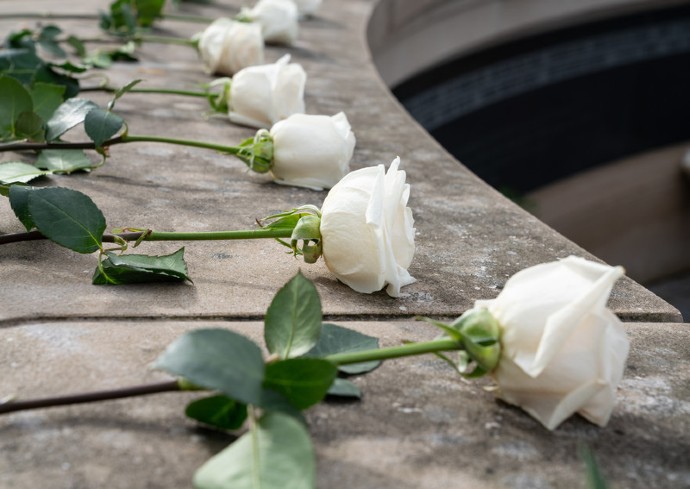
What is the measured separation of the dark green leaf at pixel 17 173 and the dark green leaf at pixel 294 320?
0.60 metres

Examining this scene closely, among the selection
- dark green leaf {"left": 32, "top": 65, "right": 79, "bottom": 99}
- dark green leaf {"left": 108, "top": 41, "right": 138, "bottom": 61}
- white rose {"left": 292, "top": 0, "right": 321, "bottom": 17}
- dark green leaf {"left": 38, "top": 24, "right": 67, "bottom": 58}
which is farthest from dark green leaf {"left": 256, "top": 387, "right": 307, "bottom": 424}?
white rose {"left": 292, "top": 0, "right": 321, "bottom": 17}

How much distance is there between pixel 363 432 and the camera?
816 millimetres

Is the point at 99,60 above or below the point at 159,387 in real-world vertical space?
below

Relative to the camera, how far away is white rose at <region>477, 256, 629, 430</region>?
2.52ft

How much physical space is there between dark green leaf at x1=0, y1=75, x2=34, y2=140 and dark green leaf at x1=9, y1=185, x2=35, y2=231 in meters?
0.33

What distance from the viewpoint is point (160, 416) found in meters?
0.81

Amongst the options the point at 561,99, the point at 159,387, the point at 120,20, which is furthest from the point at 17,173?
the point at 561,99

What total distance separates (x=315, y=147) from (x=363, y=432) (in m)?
0.68

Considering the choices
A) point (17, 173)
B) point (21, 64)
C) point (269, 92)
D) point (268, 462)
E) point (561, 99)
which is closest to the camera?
point (268, 462)

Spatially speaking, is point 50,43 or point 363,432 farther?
point 50,43

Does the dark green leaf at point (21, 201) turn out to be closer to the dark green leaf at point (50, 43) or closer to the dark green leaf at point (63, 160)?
the dark green leaf at point (63, 160)

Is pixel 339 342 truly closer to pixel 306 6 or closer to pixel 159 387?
pixel 159 387

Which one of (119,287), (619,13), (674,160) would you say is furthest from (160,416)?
(674,160)

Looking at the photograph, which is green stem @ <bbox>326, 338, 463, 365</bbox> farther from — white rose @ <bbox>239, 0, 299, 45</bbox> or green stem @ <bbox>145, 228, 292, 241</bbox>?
white rose @ <bbox>239, 0, 299, 45</bbox>
